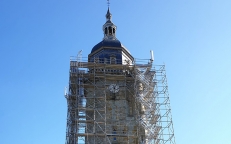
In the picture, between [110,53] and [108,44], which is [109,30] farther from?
[110,53]

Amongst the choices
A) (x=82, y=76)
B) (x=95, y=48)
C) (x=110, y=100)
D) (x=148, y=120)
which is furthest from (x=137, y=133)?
(x=95, y=48)

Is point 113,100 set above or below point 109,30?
below

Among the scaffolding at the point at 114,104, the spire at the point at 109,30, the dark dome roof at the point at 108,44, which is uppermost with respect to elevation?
the spire at the point at 109,30

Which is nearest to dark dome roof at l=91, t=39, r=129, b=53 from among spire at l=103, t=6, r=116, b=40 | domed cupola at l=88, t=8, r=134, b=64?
domed cupola at l=88, t=8, r=134, b=64

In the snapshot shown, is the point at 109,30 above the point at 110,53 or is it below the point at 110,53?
above

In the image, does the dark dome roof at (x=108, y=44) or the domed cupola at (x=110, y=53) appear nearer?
the domed cupola at (x=110, y=53)

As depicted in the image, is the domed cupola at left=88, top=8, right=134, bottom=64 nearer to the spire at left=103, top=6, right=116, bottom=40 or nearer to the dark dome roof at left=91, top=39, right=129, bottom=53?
the dark dome roof at left=91, top=39, right=129, bottom=53

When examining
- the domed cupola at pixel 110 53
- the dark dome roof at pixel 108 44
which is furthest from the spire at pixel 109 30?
the dark dome roof at pixel 108 44

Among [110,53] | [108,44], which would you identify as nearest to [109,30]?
[108,44]

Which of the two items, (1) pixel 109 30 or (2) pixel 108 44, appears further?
(1) pixel 109 30

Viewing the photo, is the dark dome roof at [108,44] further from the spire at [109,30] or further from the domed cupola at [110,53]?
the spire at [109,30]

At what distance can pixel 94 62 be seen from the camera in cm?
2955

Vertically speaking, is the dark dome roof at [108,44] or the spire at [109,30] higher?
the spire at [109,30]

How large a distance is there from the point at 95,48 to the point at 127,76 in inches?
154
